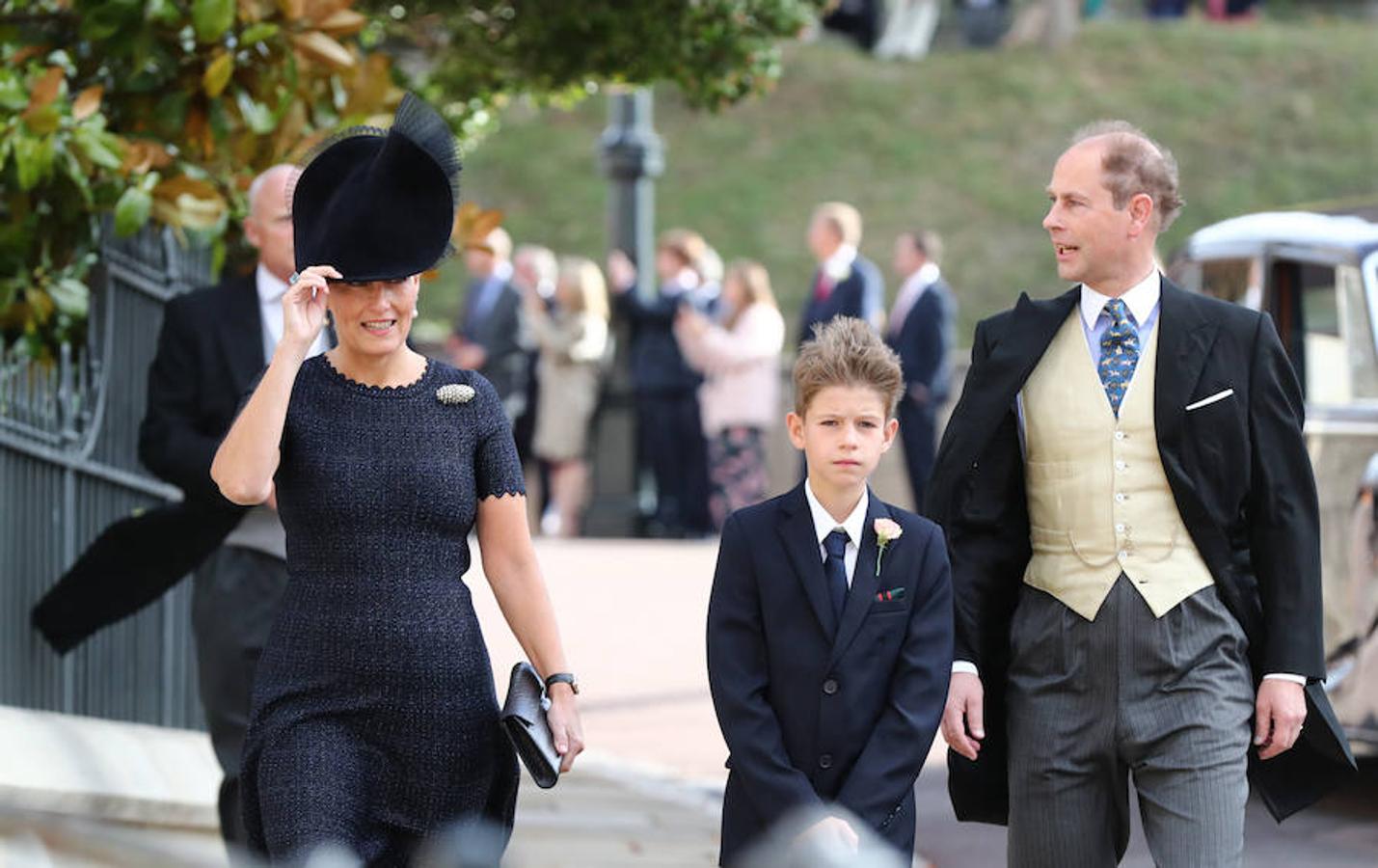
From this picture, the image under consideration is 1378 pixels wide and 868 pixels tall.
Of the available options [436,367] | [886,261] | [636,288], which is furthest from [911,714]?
[886,261]

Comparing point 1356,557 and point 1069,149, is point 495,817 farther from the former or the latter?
point 1356,557

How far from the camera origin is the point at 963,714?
459 centimetres

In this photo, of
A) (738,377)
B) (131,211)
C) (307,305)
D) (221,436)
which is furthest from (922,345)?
(307,305)

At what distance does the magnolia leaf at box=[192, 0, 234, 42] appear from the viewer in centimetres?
647

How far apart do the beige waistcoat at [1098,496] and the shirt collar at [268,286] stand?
7.29 feet

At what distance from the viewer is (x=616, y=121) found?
18641mm

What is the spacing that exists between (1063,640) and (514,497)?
3.62 feet

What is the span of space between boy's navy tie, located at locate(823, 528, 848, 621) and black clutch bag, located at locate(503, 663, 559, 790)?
1.93 feet

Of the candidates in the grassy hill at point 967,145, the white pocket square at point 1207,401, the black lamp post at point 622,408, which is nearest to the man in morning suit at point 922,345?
the black lamp post at point 622,408

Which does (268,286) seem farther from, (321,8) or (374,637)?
(374,637)

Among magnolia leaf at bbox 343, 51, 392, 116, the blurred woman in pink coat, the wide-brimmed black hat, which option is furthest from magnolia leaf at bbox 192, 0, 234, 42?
the blurred woman in pink coat

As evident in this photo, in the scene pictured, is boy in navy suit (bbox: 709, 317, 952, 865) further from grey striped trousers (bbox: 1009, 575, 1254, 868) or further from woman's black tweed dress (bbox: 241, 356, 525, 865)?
woman's black tweed dress (bbox: 241, 356, 525, 865)

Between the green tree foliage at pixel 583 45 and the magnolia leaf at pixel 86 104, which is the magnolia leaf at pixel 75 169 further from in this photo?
the green tree foliage at pixel 583 45

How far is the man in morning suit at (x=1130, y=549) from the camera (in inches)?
176
